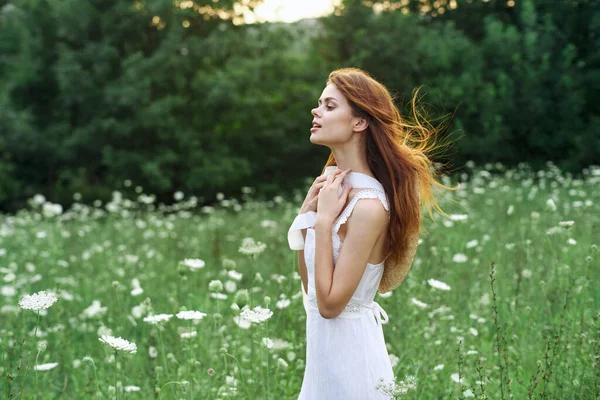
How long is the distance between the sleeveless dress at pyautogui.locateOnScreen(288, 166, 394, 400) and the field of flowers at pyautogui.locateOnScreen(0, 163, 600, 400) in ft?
0.36

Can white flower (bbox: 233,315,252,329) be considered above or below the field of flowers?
above

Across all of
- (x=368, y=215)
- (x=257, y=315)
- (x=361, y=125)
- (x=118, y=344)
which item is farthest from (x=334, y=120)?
(x=118, y=344)

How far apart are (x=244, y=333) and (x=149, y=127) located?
14733mm

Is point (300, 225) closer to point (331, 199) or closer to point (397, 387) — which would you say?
point (331, 199)

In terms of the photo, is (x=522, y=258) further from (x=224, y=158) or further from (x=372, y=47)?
(x=372, y=47)

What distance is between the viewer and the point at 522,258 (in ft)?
15.6

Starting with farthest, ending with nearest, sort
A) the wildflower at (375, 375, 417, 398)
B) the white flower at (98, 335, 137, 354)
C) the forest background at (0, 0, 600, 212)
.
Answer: the forest background at (0, 0, 600, 212) < the white flower at (98, 335, 137, 354) < the wildflower at (375, 375, 417, 398)

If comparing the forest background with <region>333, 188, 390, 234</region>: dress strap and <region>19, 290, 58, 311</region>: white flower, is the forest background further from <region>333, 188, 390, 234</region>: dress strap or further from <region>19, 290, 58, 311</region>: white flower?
<region>333, 188, 390, 234</region>: dress strap

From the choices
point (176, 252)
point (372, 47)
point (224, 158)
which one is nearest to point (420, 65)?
point (372, 47)

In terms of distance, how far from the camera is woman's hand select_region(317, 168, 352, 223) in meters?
1.86

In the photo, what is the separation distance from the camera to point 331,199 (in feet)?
6.18

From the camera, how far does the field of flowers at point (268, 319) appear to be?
2.55 metres

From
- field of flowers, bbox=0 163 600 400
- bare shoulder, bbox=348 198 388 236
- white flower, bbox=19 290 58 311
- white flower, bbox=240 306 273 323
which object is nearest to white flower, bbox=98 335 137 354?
field of flowers, bbox=0 163 600 400

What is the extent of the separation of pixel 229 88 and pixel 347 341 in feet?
52.6
